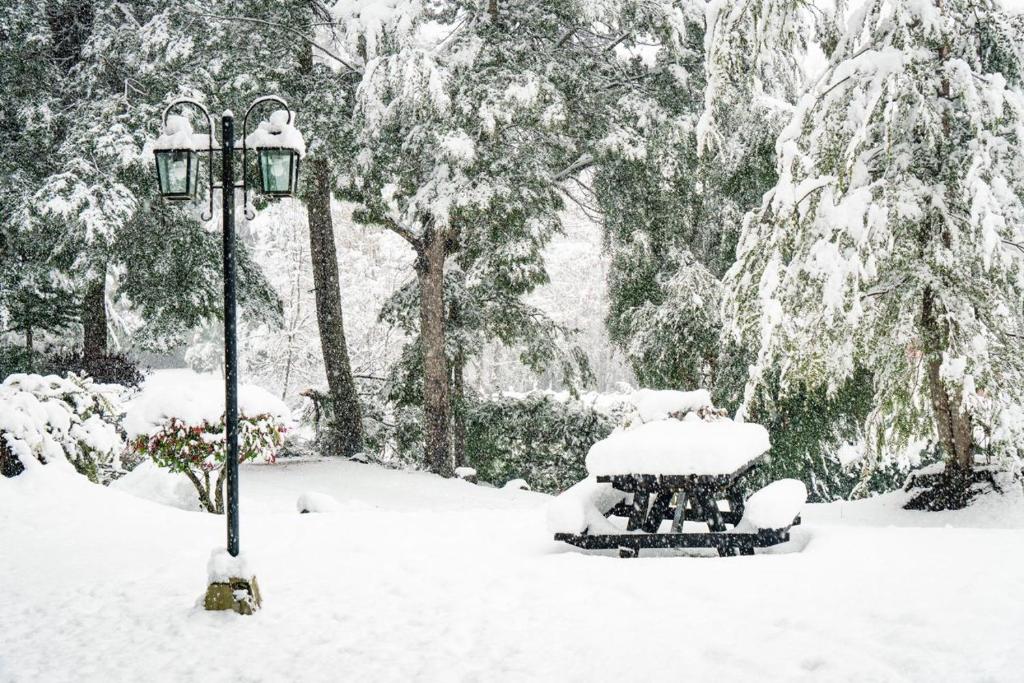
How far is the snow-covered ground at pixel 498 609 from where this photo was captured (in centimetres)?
403

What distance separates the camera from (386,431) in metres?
16.9

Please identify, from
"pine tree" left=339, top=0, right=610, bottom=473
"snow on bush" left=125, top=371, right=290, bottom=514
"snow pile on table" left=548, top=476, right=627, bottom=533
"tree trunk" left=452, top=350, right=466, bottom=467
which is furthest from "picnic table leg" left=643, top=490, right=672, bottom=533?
"tree trunk" left=452, top=350, right=466, bottom=467

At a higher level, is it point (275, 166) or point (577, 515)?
point (275, 166)

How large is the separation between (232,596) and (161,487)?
6.04 meters

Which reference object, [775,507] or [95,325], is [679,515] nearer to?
[775,507]

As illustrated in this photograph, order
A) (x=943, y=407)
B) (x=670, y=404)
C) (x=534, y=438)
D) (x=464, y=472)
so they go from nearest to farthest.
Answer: (x=670, y=404) < (x=943, y=407) < (x=464, y=472) < (x=534, y=438)

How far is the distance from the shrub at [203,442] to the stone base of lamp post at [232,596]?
3077 mm

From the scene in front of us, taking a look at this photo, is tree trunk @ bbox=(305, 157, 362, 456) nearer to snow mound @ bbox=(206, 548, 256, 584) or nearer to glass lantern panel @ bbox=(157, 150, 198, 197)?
glass lantern panel @ bbox=(157, 150, 198, 197)

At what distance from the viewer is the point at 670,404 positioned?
7305 mm

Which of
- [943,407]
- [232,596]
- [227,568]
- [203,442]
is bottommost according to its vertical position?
[232,596]

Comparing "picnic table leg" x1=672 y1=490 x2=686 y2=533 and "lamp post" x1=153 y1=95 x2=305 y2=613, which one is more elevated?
"lamp post" x1=153 y1=95 x2=305 y2=613

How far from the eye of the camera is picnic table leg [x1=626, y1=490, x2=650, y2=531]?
6.40 metres

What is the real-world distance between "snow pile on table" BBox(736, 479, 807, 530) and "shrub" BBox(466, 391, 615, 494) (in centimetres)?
951

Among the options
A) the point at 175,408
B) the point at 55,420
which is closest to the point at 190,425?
the point at 175,408
